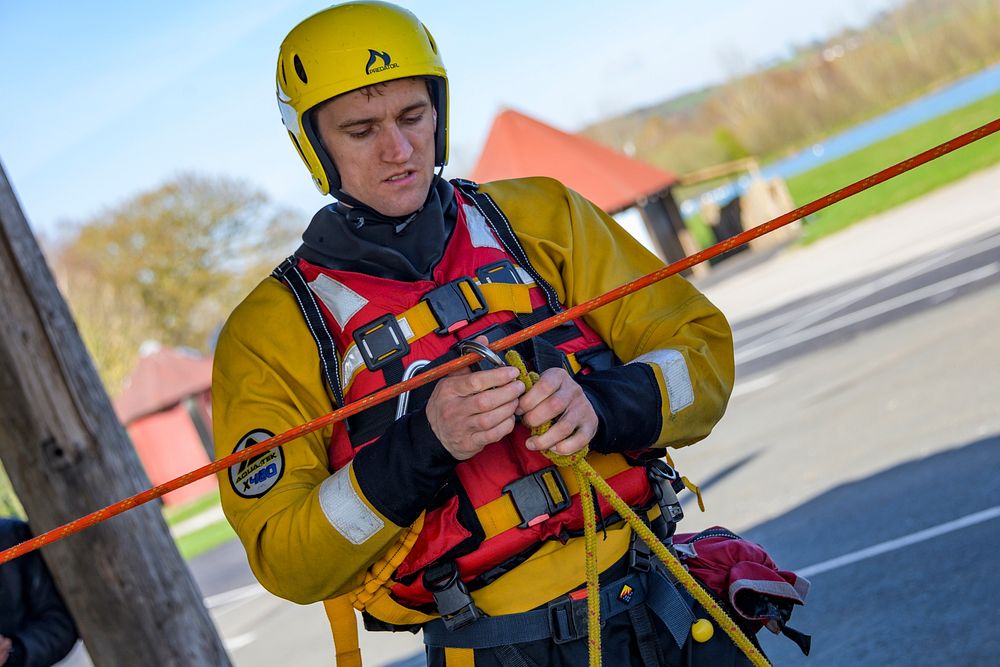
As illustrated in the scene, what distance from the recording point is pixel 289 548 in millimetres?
2164

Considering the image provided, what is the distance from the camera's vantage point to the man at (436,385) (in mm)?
2121

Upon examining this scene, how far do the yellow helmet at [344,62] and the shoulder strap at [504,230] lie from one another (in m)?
0.10

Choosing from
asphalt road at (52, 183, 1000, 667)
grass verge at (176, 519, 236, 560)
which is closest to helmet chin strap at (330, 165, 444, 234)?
asphalt road at (52, 183, 1000, 667)

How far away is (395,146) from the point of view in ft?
7.86

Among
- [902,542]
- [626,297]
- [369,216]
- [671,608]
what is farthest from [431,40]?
[902,542]

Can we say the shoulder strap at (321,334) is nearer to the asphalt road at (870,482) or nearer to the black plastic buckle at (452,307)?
the black plastic buckle at (452,307)

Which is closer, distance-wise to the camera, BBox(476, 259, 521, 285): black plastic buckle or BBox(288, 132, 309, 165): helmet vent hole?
BBox(476, 259, 521, 285): black plastic buckle

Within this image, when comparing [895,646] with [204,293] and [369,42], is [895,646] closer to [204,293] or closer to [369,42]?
[369,42]

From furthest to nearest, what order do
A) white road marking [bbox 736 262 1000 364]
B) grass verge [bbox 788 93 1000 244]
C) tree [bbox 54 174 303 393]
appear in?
1. tree [bbox 54 174 303 393]
2. grass verge [bbox 788 93 1000 244]
3. white road marking [bbox 736 262 1000 364]

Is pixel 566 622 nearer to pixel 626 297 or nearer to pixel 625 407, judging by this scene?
pixel 625 407

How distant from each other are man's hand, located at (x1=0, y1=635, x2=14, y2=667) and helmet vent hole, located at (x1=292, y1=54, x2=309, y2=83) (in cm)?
251

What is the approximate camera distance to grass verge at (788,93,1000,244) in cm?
2566

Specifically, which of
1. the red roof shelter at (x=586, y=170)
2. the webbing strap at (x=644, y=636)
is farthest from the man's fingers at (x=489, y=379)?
the red roof shelter at (x=586, y=170)

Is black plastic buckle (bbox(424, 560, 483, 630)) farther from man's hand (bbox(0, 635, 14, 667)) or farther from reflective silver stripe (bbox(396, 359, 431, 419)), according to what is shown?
man's hand (bbox(0, 635, 14, 667))
